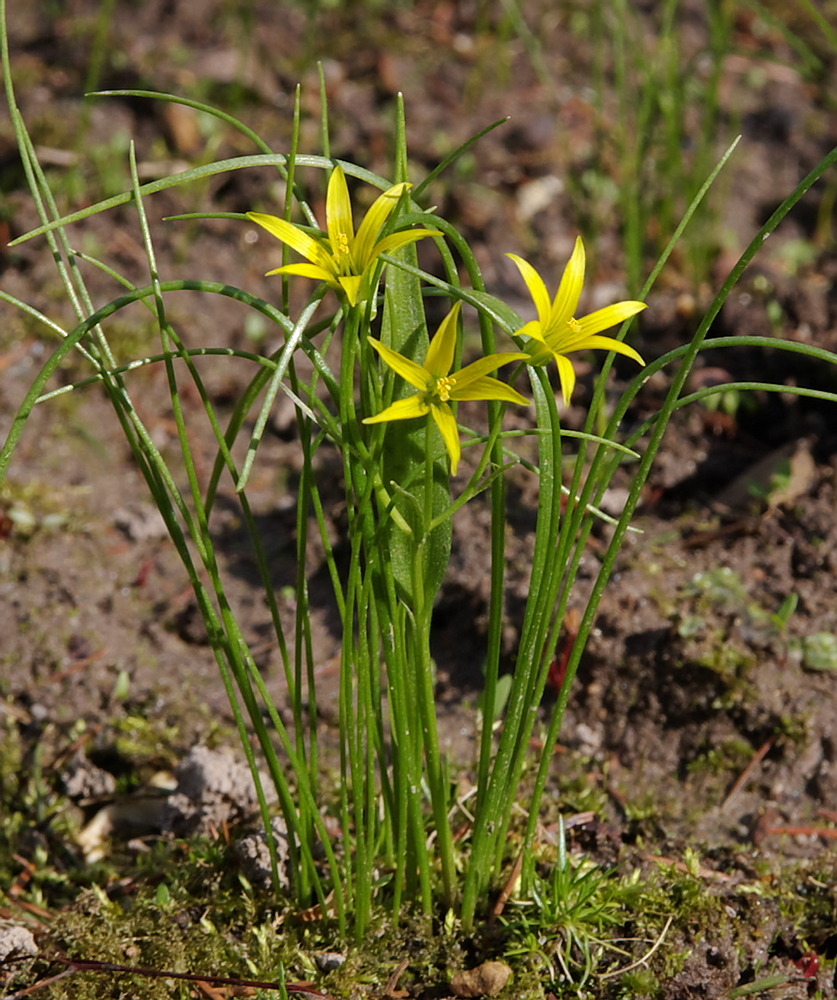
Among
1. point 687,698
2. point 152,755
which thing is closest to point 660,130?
point 687,698

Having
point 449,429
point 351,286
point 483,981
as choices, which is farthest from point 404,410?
point 483,981

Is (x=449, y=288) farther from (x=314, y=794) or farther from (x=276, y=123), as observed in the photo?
(x=276, y=123)

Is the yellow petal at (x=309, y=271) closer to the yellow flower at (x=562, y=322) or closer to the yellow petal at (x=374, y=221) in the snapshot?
the yellow petal at (x=374, y=221)

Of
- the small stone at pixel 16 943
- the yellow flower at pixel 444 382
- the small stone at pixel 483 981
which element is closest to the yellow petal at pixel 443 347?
the yellow flower at pixel 444 382

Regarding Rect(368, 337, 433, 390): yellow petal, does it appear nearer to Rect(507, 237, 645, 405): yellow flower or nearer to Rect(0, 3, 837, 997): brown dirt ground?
Rect(507, 237, 645, 405): yellow flower

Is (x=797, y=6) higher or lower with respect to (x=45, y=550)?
higher
